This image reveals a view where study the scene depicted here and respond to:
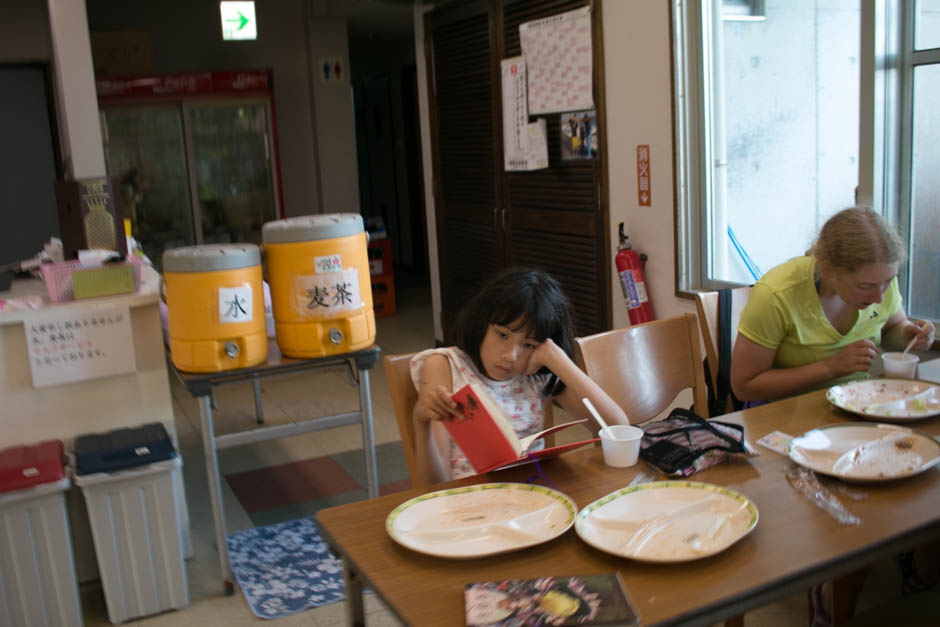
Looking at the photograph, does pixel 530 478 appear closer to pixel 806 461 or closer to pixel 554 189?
pixel 806 461

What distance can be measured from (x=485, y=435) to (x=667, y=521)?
14.1 inches

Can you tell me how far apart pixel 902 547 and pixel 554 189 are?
A: 120 inches

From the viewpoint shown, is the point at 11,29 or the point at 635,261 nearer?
the point at 635,261

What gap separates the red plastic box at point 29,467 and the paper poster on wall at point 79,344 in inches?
8.7

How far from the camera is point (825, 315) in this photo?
2242 millimetres

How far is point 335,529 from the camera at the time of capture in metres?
1.46

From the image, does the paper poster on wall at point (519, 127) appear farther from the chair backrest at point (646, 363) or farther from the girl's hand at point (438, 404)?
the girl's hand at point (438, 404)

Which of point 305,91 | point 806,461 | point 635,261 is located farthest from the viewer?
point 305,91

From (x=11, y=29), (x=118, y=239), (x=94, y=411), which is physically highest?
(x=11, y=29)

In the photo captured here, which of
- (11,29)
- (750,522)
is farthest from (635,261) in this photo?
(11,29)

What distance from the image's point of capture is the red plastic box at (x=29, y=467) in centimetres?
238

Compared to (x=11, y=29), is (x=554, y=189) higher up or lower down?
A: lower down

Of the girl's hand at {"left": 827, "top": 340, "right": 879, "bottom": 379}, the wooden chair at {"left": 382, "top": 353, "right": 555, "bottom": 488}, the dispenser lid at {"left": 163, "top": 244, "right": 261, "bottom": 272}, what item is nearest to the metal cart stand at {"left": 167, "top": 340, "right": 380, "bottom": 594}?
the dispenser lid at {"left": 163, "top": 244, "right": 261, "bottom": 272}

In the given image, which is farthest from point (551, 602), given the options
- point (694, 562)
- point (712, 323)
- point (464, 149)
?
point (464, 149)
